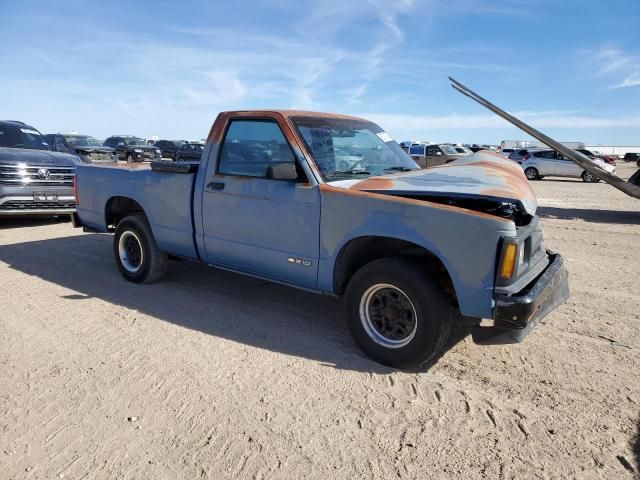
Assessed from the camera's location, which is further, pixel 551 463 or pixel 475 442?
pixel 475 442

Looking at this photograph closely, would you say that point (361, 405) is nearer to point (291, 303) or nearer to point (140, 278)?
point (291, 303)

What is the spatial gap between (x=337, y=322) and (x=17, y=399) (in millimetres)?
2588

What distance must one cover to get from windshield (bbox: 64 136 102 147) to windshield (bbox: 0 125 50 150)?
35.9 feet

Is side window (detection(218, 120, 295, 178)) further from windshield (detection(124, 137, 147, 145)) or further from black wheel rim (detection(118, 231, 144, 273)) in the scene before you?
windshield (detection(124, 137, 147, 145))

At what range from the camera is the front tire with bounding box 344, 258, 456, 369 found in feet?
11.0

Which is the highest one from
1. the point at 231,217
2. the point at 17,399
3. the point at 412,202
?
the point at 412,202

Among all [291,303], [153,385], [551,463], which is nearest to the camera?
[551,463]

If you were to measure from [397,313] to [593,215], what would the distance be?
10.6 meters

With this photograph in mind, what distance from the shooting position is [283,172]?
12.6 feet

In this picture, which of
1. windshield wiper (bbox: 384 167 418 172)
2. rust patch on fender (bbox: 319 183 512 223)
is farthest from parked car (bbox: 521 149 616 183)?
rust patch on fender (bbox: 319 183 512 223)

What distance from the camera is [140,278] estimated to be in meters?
5.62

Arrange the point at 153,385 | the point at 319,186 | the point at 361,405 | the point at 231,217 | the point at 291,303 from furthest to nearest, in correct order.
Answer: the point at 291,303
the point at 231,217
the point at 319,186
the point at 153,385
the point at 361,405

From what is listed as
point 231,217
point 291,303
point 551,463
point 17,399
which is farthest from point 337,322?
point 17,399

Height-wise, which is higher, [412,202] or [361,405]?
[412,202]
